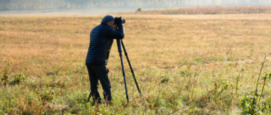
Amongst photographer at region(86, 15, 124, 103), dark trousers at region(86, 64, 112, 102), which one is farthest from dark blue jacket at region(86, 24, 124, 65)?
A: dark trousers at region(86, 64, 112, 102)

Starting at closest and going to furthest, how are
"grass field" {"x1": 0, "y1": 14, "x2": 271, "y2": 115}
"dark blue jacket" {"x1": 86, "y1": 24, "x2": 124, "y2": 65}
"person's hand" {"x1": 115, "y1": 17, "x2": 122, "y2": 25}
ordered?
"dark blue jacket" {"x1": 86, "y1": 24, "x2": 124, "y2": 65}
"person's hand" {"x1": 115, "y1": 17, "x2": 122, "y2": 25}
"grass field" {"x1": 0, "y1": 14, "x2": 271, "y2": 115}

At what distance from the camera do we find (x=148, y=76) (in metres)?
9.27

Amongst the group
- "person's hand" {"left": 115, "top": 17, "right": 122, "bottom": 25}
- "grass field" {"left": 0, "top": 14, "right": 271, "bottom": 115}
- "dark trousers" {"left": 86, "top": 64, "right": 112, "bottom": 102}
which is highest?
"person's hand" {"left": 115, "top": 17, "right": 122, "bottom": 25}

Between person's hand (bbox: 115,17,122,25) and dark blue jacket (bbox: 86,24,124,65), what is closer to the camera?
dark blue jacket (bbox: 86,24,124,65)

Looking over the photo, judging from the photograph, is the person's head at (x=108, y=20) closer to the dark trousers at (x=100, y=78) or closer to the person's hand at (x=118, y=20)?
the person's hand at (x=118, y=20)

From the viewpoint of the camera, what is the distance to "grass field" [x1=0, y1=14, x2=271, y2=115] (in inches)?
205

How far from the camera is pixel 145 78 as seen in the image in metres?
9.04

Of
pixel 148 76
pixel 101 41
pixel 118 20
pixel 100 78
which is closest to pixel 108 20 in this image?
pixel 118 20

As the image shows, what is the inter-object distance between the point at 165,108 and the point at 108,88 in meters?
1.38

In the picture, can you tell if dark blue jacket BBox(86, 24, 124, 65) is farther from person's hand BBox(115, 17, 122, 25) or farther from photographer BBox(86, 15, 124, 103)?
person's hand BBox(115, 17, 122, 25)

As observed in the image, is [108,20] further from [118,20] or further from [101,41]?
[101,41]

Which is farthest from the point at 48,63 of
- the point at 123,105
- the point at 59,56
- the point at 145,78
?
the point at 123,105

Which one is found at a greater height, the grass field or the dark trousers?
the dark trousers

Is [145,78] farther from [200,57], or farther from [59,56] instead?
[59,56]
